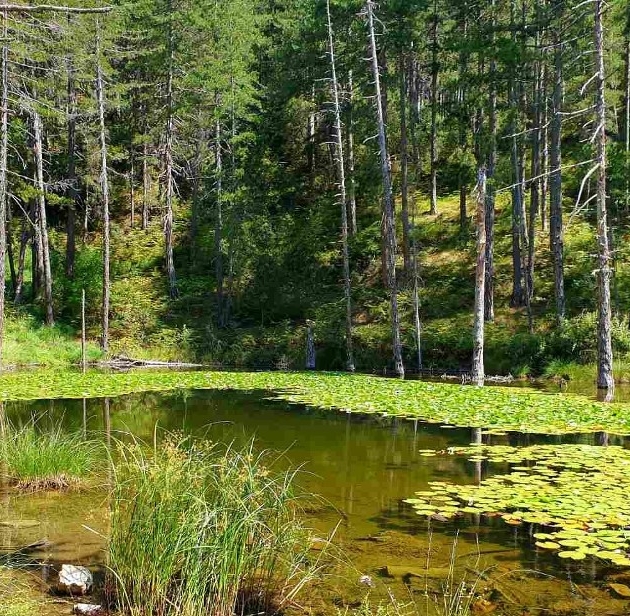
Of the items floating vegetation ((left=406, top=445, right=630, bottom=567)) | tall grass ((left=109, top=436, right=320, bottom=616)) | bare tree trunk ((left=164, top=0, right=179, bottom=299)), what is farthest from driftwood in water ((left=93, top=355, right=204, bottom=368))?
tall grass ((left=109, top=436, right=320, bottom=616))

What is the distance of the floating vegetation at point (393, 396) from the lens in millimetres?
10672

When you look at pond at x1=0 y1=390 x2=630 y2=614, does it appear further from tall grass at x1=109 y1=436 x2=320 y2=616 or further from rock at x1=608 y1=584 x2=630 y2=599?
tall grass at x1=109 y1=436 x2=320 y2=616

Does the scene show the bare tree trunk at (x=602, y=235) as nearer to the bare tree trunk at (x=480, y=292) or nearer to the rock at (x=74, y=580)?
the bare tree trunk at (x=480, y=292)

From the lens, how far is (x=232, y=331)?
27.7 m

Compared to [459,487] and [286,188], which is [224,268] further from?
[459,487]

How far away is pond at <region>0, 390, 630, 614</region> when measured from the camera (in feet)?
14.2

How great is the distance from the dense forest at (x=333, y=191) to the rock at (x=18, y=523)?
1447 centimetres

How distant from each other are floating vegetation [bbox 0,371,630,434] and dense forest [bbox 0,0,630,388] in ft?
15.2

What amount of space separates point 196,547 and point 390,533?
247 centimetres

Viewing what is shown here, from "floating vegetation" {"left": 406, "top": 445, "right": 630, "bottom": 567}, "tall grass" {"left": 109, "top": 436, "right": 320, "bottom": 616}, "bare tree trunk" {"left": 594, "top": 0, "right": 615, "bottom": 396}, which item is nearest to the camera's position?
"tall grass" {"left": 109, "top": 436, "right": 320, "bottom": 616}

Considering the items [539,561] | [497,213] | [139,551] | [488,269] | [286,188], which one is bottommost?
[539,561]

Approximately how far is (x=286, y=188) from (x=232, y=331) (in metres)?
10.3

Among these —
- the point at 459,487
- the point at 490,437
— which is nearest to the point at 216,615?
the point at 459,487

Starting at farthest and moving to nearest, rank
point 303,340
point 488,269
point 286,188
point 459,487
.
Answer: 1. point 286,188
2. point 303,340
3. point 488,269
4. point 459,487
